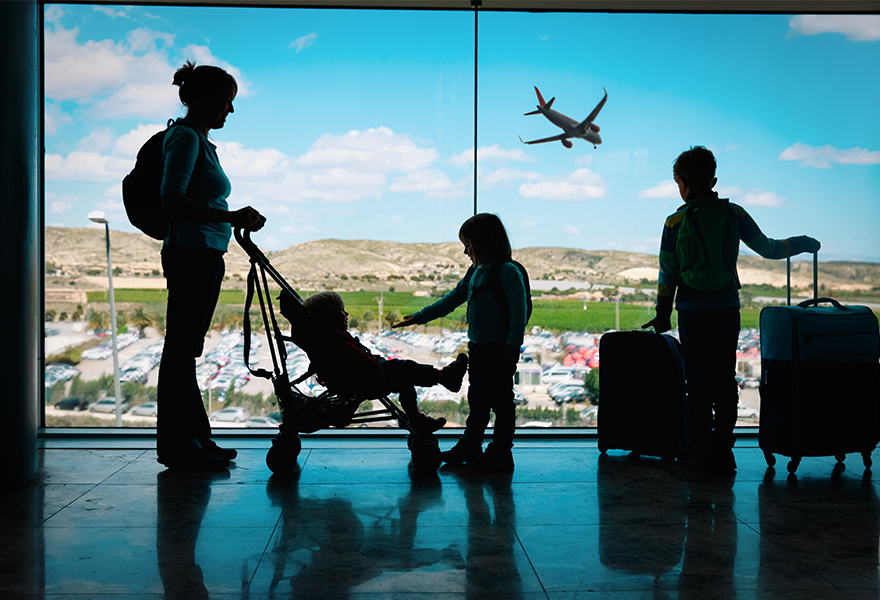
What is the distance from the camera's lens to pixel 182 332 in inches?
123

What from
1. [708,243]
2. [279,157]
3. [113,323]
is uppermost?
[279,157]

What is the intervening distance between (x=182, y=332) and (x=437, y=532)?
159cm

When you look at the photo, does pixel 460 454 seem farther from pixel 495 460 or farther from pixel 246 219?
pixel 246 219

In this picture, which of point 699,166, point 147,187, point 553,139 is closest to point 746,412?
point 699,166

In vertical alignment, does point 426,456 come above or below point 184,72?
below

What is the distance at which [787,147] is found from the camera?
4414mm

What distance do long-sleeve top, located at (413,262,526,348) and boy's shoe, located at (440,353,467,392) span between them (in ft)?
0.41

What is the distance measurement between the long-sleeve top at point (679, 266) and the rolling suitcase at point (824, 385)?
1.00 ft

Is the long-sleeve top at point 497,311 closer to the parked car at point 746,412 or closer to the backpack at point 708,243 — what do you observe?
the backpack at point 708,243

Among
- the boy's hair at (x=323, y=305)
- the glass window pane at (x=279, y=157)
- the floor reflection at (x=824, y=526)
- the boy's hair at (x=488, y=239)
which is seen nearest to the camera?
the floor reflection at (x=824, y=526)

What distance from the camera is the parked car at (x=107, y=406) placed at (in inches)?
166

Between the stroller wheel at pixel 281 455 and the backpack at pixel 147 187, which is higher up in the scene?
the backpack at pixel 147 187

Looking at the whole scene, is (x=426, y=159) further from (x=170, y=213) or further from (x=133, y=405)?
(x=133, y=405)

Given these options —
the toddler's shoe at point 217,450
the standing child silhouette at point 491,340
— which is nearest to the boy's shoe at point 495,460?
the standing child silhouette at point 491,340
